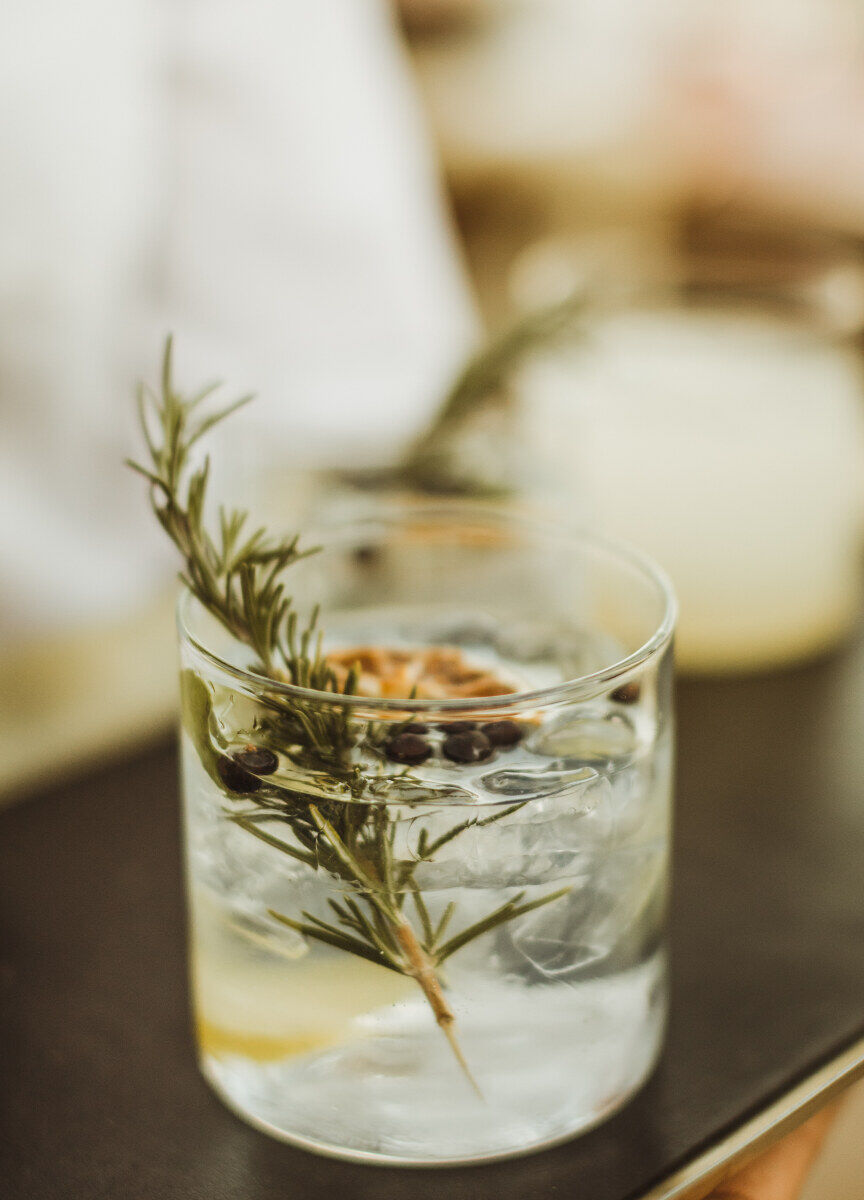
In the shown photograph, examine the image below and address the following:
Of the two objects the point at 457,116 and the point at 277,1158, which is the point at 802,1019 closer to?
the point at 277,1158

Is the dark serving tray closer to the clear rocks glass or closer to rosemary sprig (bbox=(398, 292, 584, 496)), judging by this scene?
the clear rocks glass

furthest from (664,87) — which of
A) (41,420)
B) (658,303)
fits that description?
(41,420)

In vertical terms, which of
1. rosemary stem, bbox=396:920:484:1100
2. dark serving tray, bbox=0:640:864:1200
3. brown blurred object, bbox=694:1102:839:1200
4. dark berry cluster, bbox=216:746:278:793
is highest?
dark berry cluster, bbox=216:746:278:793

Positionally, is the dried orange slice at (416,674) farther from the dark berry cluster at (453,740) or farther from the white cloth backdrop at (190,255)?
the white cloth backdrop at (190,255)

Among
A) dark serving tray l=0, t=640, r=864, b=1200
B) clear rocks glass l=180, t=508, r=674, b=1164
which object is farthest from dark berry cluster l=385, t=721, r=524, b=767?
dark serving tray l=0, t=640, r=864, b=1200

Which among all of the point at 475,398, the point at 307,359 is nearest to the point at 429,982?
the point at 475,398

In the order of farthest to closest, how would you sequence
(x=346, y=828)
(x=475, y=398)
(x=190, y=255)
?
(x=190, y=255), (x=475, y=398), (x=346, y=828)

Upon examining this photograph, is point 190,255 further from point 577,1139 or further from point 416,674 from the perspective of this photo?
point 577,1139
